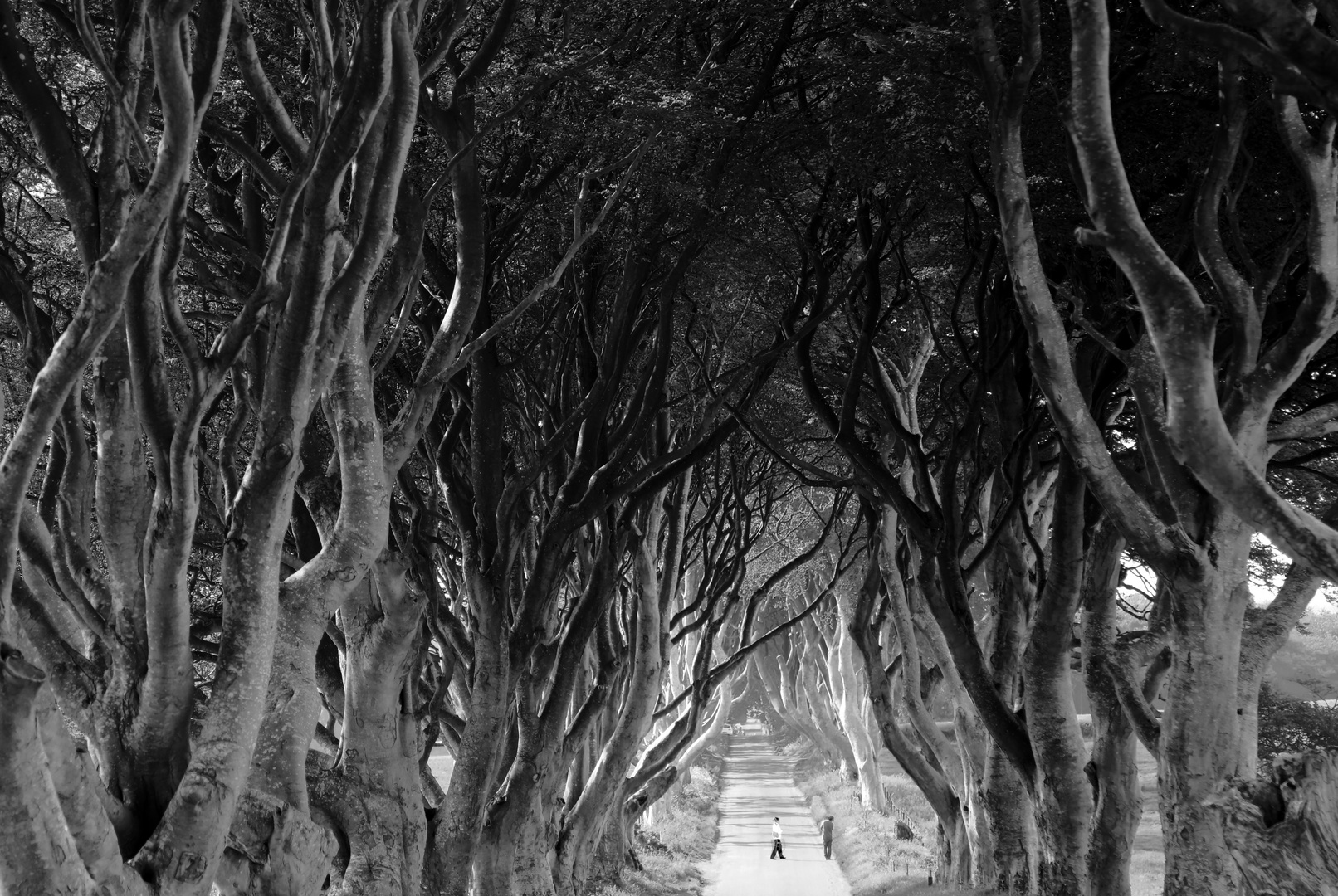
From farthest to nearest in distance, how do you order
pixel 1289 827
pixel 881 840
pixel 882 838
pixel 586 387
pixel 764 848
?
pixel 764 848
pixel 882 838
pixel 881 840
pixel 586 387
pixel 1289 827

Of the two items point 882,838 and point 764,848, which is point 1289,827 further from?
point 764,848

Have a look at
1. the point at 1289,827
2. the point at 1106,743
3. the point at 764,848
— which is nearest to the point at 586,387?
the point at 1106,743

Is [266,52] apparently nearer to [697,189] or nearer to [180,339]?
[697,189]

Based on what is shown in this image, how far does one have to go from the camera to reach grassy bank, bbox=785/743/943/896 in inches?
765

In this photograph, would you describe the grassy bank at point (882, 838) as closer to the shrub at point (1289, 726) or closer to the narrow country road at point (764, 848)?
the narrow country road at point (764, 848)

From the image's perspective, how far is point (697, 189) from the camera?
31.0ft

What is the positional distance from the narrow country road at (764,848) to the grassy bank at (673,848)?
341mm

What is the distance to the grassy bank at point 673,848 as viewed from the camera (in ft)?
60.4

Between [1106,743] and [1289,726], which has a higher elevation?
[1289,726]

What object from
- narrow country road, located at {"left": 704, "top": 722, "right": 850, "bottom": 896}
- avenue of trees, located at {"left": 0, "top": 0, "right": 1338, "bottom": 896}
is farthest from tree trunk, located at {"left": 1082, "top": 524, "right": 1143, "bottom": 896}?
narrow country road, located at {"left": 704, "top": 722, "right": 850, "bottom": 896}

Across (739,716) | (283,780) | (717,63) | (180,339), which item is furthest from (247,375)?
(739,716)

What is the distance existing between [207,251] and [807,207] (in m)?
5.93

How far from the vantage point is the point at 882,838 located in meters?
23.6

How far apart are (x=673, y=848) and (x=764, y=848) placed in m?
2.45
